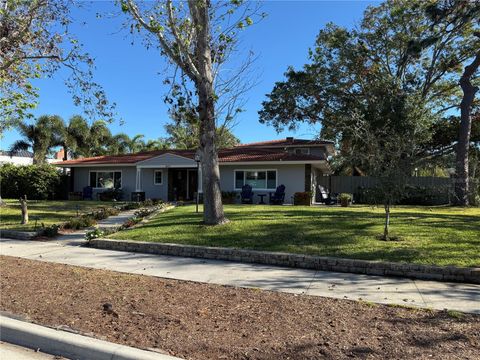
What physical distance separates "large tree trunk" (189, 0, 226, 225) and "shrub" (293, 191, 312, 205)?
10.7 meters

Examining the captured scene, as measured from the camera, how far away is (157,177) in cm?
2794

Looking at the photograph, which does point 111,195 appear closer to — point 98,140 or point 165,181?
point 165,181

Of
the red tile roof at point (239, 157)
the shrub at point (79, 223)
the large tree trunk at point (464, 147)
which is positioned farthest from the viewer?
the red tile roof at point (239, 157)

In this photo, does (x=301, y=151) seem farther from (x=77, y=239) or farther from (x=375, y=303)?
(x=375, y=303)

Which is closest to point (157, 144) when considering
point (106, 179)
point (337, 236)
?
point (106, 179)

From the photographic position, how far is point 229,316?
5.05 m

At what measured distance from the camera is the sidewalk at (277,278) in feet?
19.9

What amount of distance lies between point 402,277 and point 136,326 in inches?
191

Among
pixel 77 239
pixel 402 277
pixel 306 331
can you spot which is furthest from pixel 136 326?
pixel 77 239

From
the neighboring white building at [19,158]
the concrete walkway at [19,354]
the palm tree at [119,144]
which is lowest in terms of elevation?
the concrete walkway at [19,354]

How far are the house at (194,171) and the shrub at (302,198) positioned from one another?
1.48 metres

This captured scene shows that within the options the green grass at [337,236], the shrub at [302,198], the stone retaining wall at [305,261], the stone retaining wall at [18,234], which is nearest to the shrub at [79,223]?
the stone retaining wall at [18,234]

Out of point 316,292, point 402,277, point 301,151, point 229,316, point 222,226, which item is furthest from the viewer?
point 301,151

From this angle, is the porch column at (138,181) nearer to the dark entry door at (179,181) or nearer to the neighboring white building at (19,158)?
the dark entry door at (179,181)
